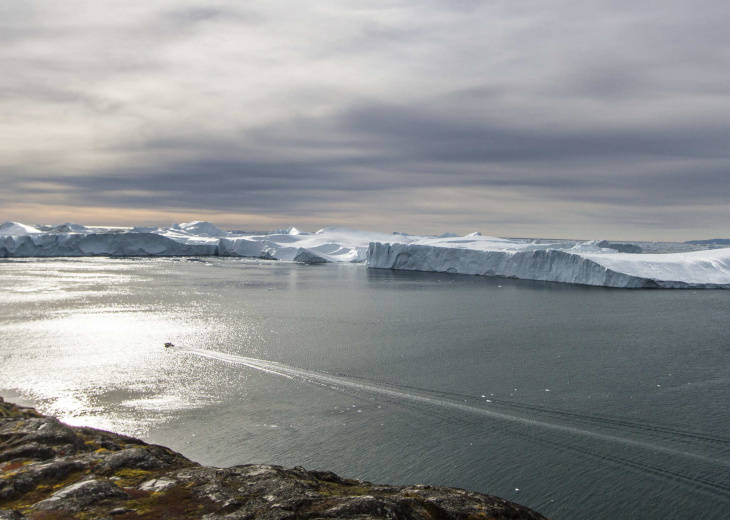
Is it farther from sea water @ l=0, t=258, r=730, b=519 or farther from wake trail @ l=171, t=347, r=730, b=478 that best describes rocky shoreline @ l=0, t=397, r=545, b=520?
wake trail @ l=171, t=347, r=730, b=478

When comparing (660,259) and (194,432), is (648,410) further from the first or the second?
(660,259)

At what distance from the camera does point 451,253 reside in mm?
34500

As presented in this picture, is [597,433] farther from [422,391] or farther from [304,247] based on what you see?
[304,247]

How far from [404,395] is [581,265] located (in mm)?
21676

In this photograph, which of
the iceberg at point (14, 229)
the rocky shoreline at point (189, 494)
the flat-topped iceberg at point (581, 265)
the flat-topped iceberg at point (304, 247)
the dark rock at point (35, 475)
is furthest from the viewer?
the iceberg at point (14, 229)

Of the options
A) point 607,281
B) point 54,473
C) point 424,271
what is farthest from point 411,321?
point 424,271

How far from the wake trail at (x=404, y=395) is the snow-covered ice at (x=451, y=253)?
2055 centimetres

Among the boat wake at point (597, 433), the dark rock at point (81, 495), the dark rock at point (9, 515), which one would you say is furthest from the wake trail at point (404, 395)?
the dark rock at point (9, 515)

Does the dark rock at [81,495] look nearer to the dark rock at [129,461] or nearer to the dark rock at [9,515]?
the dark rock at [9,515]

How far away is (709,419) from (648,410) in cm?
68

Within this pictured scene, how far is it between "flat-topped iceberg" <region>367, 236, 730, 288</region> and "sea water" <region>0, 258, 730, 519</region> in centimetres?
912

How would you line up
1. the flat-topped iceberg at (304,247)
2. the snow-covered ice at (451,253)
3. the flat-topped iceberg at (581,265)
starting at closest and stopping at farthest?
1. the flat-topped iceberg at (581,265)
2. the snow-covered ice at (451,253)
3. the flat-topped iceberg at (304,247)

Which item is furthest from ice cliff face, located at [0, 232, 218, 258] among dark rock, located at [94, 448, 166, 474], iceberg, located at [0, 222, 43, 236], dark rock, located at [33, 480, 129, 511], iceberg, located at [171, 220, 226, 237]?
dark rock, located at [33, 480, 129, 511]

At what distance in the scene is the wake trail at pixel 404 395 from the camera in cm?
587
